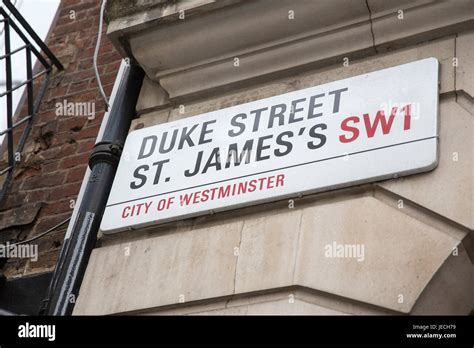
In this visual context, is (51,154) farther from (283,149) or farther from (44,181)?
(283,149)

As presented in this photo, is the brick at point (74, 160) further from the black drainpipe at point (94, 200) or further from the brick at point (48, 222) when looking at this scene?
the black drainpipe at point (94, 200)

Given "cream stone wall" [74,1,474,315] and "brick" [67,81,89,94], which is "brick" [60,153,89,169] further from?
"cream stone wall" [74,1,474,315]

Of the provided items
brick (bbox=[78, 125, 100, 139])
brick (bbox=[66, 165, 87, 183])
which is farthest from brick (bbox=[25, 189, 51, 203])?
brick (bbox=[78, 125, 100, 139])

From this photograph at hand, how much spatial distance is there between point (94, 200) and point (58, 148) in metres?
1.30

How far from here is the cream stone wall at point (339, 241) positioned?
12.2 feet

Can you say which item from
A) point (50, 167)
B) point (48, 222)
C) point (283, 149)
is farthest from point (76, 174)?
point (283, 149)

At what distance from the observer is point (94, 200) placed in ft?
15.4

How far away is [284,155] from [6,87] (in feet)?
8.00

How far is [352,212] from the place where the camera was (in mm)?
3967

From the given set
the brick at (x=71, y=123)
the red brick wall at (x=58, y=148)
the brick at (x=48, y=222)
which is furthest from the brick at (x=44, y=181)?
the brick at (x=71, y=123)

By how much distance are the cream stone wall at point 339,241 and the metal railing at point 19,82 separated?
1627mm

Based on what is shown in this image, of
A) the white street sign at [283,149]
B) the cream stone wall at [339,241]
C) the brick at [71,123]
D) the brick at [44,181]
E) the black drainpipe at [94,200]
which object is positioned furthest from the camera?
the brick at [71,123]

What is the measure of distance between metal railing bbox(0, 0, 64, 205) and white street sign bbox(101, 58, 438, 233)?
1358 millimetres
